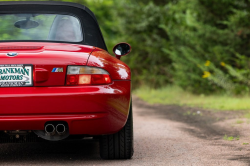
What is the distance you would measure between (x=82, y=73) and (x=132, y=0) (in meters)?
16.6

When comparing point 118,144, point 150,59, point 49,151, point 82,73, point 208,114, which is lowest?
point 150,59

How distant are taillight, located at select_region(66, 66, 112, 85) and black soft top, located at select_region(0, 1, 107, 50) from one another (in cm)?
72

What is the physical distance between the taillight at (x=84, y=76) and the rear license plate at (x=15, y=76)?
0.35 meters

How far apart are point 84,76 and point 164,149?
169cm

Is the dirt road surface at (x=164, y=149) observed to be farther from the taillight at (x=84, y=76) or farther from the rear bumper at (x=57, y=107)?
the taillight at (x=84, y=76)

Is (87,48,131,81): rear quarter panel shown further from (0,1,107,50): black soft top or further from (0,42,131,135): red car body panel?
(0,1,107,50): black soft top

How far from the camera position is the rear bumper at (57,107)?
4.00 m

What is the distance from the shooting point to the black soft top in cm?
488

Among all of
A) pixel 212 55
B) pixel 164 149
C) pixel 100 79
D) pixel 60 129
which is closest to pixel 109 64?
pixel 100 79

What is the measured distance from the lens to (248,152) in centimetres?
504

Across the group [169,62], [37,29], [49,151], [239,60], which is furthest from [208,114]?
[169,62]

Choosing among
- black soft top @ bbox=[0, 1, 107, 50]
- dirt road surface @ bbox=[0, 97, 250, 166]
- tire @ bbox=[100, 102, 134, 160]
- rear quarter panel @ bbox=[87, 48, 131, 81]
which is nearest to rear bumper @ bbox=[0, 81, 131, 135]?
rear quarter panel @ bbox=[87, 48, 131, 81]

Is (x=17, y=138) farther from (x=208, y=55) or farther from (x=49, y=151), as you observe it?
(x=208, y=55)

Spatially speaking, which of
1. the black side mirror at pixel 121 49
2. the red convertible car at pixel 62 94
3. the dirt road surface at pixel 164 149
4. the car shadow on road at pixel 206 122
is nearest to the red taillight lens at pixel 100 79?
the red convertible car at pixel 62 94
